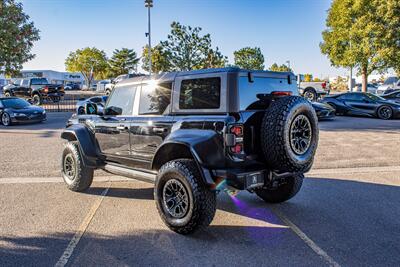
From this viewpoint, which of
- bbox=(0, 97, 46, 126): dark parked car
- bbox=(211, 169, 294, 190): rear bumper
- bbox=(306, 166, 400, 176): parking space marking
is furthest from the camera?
bbox=(0, 97, 46, 126): dark parked car

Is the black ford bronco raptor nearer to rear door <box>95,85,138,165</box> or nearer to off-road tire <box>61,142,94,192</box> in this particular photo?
rear door <box>95,85,138,165</box>

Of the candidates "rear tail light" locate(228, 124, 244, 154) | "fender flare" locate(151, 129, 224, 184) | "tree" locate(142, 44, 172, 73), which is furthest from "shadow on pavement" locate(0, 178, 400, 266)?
"tree" locate(142, 44, 172, 73)

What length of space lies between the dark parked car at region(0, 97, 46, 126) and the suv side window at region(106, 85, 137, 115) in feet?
40.8

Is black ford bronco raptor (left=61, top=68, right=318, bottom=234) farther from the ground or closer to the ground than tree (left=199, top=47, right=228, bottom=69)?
closer to the ground

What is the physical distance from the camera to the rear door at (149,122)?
14.4ft

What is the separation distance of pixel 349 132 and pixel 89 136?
9.59m

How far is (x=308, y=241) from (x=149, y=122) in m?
2.41

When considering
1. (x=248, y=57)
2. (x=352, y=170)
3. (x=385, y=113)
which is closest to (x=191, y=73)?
(x=352, y=170)

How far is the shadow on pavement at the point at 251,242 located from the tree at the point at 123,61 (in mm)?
79471

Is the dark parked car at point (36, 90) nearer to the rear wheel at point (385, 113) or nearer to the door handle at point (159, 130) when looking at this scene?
the rear wheel at point (385, 113)

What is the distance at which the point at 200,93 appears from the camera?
4105 millimetres

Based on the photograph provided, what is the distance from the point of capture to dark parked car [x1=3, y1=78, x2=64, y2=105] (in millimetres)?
29203

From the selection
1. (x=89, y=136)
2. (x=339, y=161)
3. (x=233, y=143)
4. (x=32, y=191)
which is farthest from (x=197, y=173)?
(x=339, y=161)

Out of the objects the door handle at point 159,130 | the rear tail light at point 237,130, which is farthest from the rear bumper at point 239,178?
the door handle at point 159,130
